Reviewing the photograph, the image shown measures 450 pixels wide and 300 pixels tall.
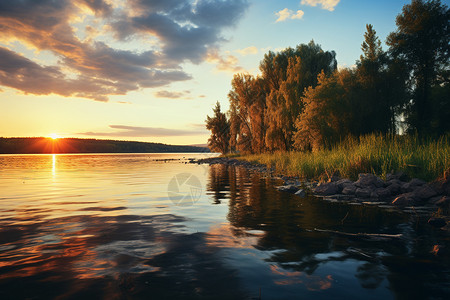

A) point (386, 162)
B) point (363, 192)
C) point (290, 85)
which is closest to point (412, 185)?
point (363, 192)

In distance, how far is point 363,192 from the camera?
1162 centimetres

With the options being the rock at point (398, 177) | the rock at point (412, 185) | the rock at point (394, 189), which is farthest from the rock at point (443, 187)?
the rock at point (398, 177)

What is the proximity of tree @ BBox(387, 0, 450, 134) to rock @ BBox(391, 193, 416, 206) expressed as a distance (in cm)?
3174

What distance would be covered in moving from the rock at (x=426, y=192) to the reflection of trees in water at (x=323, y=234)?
82.5 inches

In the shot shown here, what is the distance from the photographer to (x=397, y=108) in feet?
140

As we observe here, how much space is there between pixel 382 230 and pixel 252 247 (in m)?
3.34

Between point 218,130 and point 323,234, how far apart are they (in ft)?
220

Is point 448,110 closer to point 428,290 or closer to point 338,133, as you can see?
point 338,133

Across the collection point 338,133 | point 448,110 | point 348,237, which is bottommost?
point 348,237

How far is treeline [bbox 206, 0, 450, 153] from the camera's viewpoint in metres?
29.9

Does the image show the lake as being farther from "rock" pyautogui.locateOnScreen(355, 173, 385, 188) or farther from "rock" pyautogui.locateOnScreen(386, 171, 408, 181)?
"rock" pyautogui.locateOnScreen(386, 171, 408, 181)

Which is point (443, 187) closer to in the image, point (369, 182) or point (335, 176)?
point (369, 182)

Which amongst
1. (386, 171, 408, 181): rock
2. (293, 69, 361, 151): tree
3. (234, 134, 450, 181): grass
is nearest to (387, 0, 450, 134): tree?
(293, 69, 361, 151): tree

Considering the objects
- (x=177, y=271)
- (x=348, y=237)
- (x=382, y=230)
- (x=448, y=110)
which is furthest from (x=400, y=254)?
(x=448, y=110)
